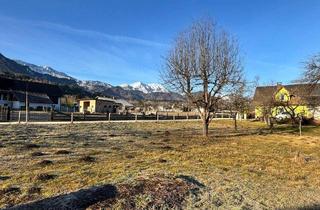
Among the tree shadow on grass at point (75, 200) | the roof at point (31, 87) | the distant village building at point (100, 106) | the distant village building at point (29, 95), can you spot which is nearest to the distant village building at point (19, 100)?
the distant village building at point (29, 95)

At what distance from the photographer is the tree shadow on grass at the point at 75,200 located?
19.3 ft

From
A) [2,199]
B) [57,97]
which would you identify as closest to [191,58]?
[2,199]

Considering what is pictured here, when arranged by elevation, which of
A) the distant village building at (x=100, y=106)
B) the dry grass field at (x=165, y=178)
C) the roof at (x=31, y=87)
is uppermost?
the roof at (x=31, y=87)

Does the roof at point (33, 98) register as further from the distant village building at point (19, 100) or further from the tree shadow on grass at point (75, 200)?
the tree shadow on grass at point (75, 200)

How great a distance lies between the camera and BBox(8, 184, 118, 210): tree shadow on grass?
5891mm

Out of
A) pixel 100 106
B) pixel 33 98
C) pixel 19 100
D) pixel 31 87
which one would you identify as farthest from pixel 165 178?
pixel 31 87

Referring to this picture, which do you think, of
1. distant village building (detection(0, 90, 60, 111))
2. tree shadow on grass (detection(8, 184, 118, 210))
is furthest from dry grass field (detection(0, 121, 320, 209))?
distant village building (detection(0, 90, 60, 111))

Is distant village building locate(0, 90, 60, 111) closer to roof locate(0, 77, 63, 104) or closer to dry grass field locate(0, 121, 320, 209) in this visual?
roof locate(0, 77, 63, 104)

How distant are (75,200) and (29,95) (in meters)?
79.7

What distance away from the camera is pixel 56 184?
791 cm

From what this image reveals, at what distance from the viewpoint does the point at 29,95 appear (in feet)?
262

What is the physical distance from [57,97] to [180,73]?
76.8 metres

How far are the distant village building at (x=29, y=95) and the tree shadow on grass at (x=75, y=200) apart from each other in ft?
226

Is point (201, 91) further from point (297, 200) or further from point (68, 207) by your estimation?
point (68, 207)
